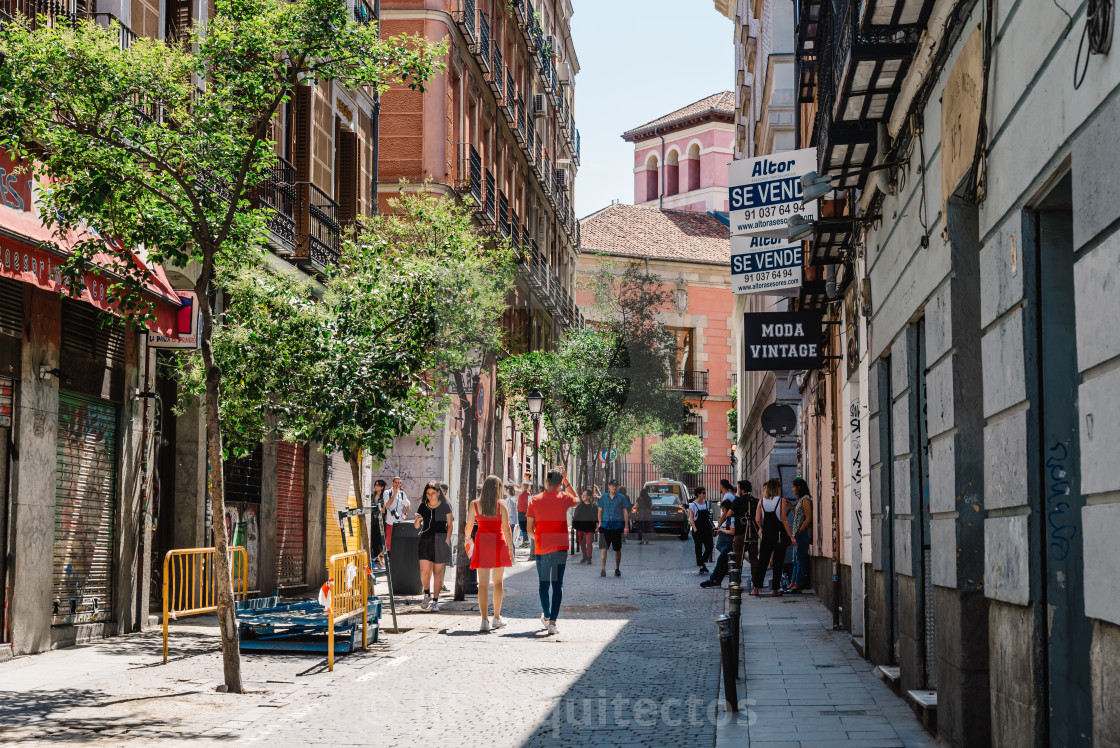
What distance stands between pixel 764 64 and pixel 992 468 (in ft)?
83.3

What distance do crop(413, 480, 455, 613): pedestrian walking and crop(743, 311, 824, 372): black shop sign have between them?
4206 mm

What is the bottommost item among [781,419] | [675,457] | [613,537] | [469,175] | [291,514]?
[613,537]

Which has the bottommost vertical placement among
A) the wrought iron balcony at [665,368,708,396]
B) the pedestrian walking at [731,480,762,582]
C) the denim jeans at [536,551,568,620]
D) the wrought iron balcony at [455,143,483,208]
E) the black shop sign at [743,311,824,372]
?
the denim jeans at [536,551,568,620]

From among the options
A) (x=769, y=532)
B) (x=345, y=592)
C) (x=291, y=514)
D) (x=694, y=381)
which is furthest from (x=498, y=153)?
(x=694, y=381)

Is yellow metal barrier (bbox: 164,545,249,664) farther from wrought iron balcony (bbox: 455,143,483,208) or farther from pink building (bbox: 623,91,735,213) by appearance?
pink building (bbox: 623,91,735,213)

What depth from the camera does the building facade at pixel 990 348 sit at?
4824 mm

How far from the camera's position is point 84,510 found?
13578mm

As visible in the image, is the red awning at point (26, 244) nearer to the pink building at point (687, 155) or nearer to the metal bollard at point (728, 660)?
the metal bollard at point (728, 660)

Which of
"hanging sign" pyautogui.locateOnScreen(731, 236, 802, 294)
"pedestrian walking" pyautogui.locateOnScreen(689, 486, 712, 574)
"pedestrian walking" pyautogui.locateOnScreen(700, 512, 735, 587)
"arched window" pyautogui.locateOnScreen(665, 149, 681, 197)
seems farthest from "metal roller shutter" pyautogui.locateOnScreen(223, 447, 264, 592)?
"arched window" pyautogui.locateOnScreen(665, 149, 681, 197)

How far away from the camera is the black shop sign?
55.7 feet

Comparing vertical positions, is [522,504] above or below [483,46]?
below

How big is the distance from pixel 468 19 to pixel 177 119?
2353cm

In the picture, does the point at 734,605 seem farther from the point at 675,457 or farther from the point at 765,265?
the point at 675,457

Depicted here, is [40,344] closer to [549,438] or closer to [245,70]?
[245,70]
